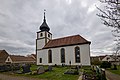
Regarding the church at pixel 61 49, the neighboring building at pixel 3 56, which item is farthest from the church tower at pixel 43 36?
the neighboring building at pixel 3 56

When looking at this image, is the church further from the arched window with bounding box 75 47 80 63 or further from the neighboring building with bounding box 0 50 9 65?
the neighboring building with bounding box 0 50 9 65

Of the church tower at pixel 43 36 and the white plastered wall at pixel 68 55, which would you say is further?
the church tower at pixel 43 36

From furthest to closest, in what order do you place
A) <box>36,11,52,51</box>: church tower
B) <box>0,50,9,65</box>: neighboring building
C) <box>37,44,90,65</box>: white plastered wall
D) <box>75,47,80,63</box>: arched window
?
<box>0,50,9,65</box>: neighboring building → <box>36,11,52,51</box>: church tower → <box>75,47,80,63</box>: arched window → <box>37,44,90,65</box>: white plastered wall

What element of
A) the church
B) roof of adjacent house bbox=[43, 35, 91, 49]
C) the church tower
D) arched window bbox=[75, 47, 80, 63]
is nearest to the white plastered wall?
the church

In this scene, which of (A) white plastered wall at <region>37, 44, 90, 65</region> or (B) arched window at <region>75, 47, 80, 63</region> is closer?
(A) white plastered wall at <region>37, 44, 90, 65</region>

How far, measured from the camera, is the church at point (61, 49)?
28188 millimetres

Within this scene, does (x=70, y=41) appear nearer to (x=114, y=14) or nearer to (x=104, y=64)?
(x=104, y=64)

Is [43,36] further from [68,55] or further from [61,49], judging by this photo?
[68,55]

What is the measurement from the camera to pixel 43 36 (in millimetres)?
36875

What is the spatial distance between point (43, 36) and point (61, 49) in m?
8.26

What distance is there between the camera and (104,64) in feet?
77.9

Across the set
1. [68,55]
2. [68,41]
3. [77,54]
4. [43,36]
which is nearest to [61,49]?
[68,55]

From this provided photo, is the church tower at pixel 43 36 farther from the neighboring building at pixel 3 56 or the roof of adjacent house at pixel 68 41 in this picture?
the neighboring building at pixel 3 56

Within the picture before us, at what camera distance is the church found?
2819 cm
